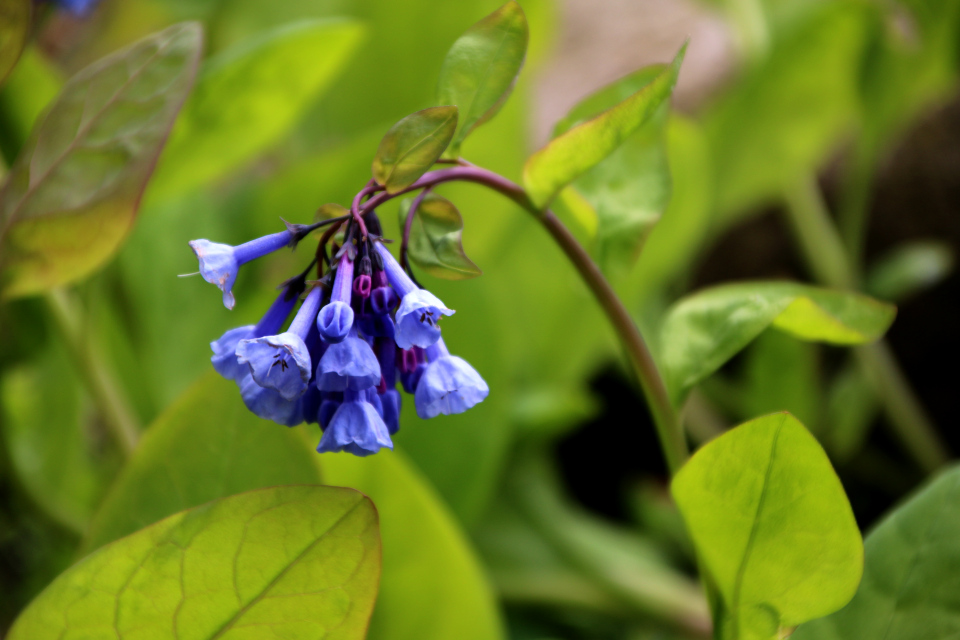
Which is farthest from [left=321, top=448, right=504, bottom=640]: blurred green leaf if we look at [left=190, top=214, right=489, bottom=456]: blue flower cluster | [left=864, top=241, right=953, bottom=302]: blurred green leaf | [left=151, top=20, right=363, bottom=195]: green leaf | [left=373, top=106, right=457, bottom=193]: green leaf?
[left=864, top=241, right=953, bottom=302]: blurred green leaf

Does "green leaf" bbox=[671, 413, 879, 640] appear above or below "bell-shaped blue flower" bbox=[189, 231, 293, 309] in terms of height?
below

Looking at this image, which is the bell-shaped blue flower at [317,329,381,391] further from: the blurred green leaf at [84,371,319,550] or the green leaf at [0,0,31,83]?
the green leaf at [0,0,31,83]

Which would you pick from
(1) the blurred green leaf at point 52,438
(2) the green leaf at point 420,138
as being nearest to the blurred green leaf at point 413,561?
(2) the green leaf at point 420,138

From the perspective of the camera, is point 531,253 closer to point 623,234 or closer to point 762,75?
point 762,75

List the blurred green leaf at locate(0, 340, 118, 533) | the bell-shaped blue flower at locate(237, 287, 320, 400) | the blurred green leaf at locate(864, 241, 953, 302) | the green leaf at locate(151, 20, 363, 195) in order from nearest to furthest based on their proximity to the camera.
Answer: the bell-shaped blue flower at locate(237, 287, 320, 400) < the green leaf at locate(151, 20, 363, 195) < the blurred green leaf at locate(0, 340, 118, 533) < the blurred green leaf at locate(864, 241, 953, 302)

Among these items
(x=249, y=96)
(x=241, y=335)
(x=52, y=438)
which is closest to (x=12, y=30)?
(x=249, y=96)

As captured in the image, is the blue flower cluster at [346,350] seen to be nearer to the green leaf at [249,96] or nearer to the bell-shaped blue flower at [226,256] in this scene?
the bell-shaped blue flower at [226,256]

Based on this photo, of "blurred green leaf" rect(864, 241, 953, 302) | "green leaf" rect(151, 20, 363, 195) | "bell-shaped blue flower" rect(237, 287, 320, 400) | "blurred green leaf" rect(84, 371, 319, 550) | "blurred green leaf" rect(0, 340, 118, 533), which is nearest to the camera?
"bell-shaped blue flower" rect(237, 287, 320, 400)
